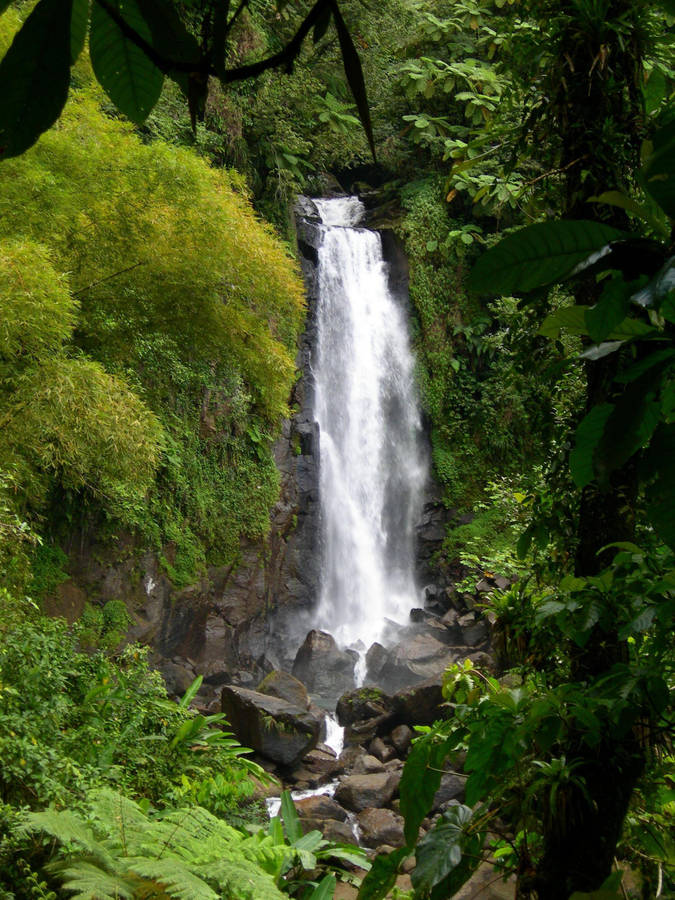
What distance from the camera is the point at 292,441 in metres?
12.9

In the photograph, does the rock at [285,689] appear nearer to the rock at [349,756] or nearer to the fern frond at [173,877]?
the rock at [349,756]

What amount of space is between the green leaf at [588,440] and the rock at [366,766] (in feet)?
25.5

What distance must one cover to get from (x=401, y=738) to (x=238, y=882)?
5926 mm

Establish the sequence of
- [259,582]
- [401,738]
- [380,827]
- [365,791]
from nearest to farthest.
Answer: [380,827]
[365,791]
[401,738]
[259,582]

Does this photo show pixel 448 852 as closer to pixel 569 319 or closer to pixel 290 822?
pixel 569 319

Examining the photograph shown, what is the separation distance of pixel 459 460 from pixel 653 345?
14.5 meters

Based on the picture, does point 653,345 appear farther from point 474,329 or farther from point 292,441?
point 474,329

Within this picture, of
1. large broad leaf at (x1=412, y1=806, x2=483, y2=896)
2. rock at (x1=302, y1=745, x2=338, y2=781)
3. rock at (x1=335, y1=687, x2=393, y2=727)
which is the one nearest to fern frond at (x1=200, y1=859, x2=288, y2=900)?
large broad leaf at (x1=412, y1=806, x2=483, y2=896)

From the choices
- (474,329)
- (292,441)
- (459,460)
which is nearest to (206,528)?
(292,441)

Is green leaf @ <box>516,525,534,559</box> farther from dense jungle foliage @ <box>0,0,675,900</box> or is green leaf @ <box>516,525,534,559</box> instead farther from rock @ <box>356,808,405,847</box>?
rock @ <box>356,808,405,847</box>

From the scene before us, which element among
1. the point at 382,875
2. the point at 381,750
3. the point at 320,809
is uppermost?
the point at 382,875

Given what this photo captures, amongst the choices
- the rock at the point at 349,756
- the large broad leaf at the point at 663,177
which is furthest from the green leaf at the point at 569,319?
the rock at the point at 349,756

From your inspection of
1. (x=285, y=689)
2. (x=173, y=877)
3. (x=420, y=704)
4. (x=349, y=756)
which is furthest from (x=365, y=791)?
(x=173, y=877)

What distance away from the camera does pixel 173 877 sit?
244 cm
